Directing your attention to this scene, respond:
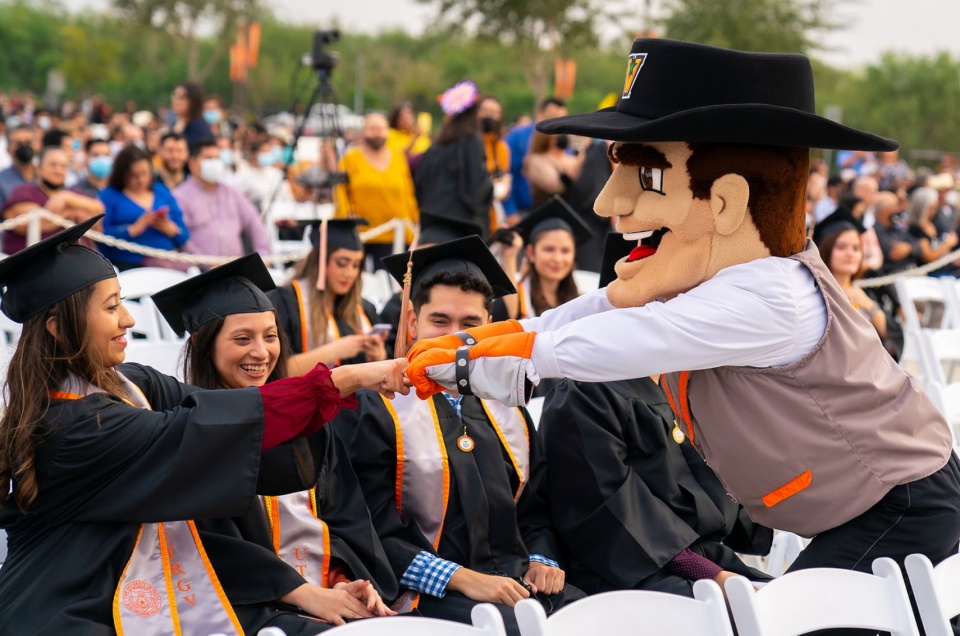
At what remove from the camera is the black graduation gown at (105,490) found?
249 cm

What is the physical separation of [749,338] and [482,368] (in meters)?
0.61

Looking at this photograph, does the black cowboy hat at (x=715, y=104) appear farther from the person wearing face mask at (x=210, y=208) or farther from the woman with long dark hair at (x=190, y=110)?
the woman with long dark hair at (x=190, y=110)

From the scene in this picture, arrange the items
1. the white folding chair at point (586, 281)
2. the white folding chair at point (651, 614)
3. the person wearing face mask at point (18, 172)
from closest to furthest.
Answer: the white folding chair at point (651, 614) → the white folding chair at point (586, 281) → the person wearing face mask at point (18, 172)

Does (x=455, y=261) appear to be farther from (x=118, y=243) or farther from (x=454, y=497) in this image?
(x=118, y=243)

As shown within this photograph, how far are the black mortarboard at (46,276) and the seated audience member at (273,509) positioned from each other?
659mm

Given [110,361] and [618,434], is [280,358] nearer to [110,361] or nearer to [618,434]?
[110,361]

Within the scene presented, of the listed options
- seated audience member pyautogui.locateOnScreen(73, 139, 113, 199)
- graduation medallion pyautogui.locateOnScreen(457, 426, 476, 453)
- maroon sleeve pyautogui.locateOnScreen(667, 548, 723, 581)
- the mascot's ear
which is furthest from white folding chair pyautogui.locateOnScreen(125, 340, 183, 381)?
seated audience member pyautogui.locateOnScreen(73, 139, 113, 199)

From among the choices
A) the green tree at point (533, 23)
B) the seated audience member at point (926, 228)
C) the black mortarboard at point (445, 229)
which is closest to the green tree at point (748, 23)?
the green tree at point (533, 23)

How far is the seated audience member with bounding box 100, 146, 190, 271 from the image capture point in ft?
23.7

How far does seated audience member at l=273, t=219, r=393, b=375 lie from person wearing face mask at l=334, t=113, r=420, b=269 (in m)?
3.02

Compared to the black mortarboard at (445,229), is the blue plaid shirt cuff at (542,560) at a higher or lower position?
lower

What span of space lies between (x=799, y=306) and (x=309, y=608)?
1509 millimetres

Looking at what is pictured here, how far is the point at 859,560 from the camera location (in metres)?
2.59

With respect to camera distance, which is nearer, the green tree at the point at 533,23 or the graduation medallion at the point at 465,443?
the graduation medallion at the point at 465,443
